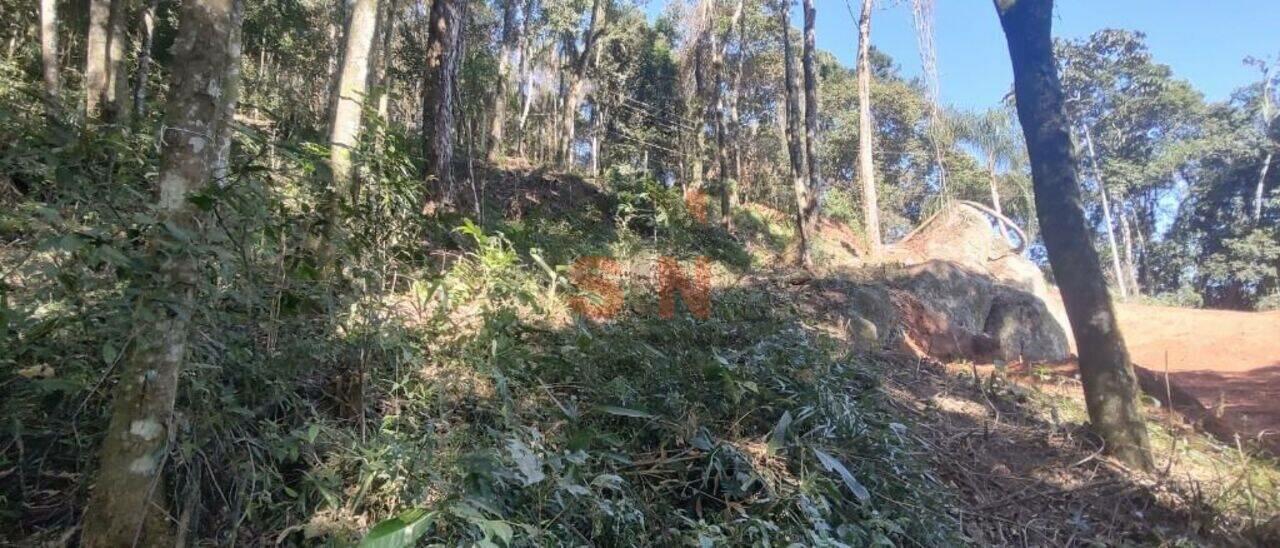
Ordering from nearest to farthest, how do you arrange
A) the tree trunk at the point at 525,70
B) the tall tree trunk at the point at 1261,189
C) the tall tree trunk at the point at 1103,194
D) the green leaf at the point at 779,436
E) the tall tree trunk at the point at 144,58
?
the green leaf at the point at 779,436
the tall tree trunk at the point at 144,58
the tree trunk at the point at 525,70
the tall tree trunk at the point at 1261,189
the tall tree trunk at the point at 1103,194

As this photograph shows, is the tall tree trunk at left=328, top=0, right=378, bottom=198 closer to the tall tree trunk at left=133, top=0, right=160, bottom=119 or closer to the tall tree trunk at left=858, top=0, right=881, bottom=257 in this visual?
the tall tree trunk at left=133, top=0, right=160, bottom=119

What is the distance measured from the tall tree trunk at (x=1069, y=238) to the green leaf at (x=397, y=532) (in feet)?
16.6

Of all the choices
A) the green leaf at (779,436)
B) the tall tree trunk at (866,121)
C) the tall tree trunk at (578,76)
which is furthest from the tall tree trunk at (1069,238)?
the tall tree trunk at (578,76)

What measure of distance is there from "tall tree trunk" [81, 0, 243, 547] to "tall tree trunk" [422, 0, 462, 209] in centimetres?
432

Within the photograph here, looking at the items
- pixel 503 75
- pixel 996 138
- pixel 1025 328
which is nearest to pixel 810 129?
pixel 1025 328

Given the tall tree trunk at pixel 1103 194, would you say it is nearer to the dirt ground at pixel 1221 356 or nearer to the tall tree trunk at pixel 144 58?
the dirt ground at pixel 1221 356

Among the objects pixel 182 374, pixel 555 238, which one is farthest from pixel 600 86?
pixel 182 374

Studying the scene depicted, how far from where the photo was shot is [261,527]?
252 centimetres

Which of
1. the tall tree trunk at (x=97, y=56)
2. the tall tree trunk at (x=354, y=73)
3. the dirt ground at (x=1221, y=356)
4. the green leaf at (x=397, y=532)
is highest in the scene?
the tall tree trunk at (x=97, y=56)

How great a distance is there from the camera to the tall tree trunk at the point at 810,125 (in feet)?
37.7

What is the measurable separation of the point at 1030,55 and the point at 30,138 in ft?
21.1

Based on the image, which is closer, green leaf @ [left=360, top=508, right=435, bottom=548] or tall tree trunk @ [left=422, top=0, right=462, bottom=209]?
green leaf @ [left=360, top=508, right=435, bottom=548]

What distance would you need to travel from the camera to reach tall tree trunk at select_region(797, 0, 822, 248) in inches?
452

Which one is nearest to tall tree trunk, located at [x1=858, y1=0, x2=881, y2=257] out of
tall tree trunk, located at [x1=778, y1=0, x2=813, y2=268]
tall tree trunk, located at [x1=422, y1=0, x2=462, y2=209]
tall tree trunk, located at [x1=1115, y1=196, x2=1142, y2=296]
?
tall tree trunk, located at [x1=778, y1=0, x2=813, y2=268]
